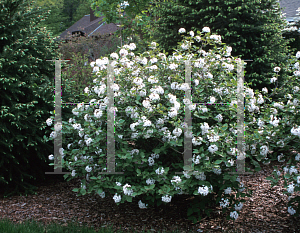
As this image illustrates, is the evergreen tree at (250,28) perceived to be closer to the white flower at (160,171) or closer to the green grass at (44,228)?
the white flower at (160,171)

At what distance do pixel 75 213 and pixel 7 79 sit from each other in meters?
1.94

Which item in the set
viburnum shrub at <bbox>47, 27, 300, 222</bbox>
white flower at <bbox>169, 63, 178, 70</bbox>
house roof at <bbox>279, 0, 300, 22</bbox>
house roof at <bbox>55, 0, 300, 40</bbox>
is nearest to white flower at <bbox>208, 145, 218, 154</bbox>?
viburnum shrub at <bbox>47, 27, 300, 222</bbox>

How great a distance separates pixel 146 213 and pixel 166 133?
119 centimetres

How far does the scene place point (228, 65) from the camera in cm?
317

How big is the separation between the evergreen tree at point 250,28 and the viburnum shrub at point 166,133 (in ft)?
7.85

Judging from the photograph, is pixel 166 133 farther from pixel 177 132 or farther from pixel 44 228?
pixel 44 228

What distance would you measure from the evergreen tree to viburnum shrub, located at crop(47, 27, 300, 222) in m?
2.39

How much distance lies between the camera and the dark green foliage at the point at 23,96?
12.9 ft

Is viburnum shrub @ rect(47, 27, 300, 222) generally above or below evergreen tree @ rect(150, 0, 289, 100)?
below

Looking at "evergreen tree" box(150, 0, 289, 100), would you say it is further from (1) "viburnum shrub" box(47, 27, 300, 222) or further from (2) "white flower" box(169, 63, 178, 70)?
(2) "white flower" box(169, 63, 178, 70)

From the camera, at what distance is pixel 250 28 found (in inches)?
216

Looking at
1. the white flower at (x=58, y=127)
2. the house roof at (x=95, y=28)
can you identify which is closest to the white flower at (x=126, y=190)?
the white flower at (x=58, y=127)

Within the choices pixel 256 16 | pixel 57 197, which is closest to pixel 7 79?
pixel 57 197

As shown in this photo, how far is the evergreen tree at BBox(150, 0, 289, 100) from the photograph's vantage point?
546 cm
